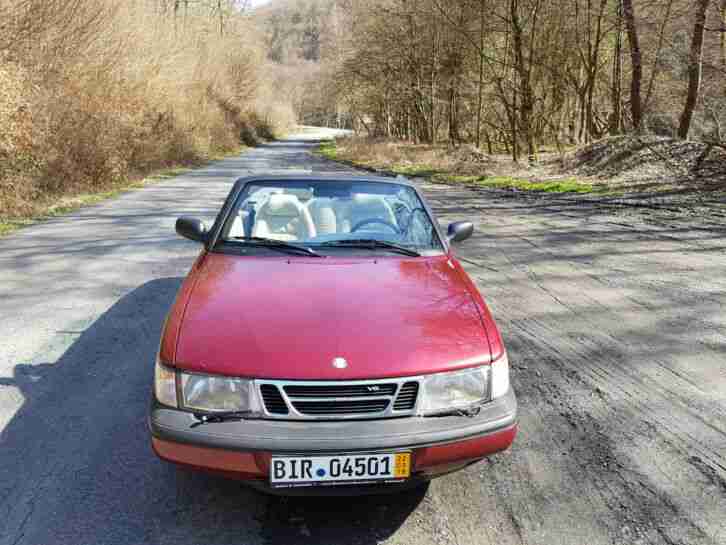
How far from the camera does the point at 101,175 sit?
17.5m

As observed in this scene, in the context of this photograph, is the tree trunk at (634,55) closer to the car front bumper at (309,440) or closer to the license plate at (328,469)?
the car front bumper at (309,440)

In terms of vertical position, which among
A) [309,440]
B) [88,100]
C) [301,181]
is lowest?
[309,440]

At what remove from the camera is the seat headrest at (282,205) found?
4137 millimetres

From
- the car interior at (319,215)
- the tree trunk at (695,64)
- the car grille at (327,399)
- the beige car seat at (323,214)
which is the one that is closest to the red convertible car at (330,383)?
the car grille at (327,399)

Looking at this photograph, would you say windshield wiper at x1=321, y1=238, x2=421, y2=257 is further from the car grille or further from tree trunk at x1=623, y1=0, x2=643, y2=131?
tree trunk at x1=623, y1=0, x2=643, y2=131

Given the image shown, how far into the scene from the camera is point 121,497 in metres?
2.73

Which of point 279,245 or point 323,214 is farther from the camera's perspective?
point 323,214

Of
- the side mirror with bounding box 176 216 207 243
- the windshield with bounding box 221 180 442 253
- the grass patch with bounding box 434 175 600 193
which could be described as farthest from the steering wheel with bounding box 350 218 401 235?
the grass patch with bounding box 434 175 600 193

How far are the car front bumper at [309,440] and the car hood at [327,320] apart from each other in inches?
8.3

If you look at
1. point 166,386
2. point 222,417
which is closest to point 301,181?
point 166,386

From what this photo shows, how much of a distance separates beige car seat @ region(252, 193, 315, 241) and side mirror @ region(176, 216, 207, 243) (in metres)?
0.39

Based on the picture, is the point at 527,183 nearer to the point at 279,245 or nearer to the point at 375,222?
the point at 375,222

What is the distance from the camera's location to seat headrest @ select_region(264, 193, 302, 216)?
4137mm

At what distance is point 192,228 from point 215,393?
192cm
